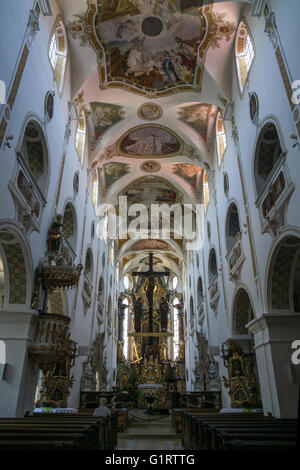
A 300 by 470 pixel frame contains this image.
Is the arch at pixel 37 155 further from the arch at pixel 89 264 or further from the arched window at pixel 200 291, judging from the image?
the arched window at pixel 200 291

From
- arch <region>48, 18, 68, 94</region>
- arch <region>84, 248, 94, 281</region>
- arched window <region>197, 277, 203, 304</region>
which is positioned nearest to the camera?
arch <region>48, 18, 68, 94</region>

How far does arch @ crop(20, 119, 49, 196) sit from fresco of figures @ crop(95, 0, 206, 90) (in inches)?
203

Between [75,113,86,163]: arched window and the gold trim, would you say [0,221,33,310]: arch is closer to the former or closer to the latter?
[75,113,86,163]: arched window

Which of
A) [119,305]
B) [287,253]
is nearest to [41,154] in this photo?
[287,253]

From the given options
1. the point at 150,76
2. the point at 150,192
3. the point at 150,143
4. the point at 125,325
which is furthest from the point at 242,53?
the point at 125,325

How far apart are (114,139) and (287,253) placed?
10930 mm

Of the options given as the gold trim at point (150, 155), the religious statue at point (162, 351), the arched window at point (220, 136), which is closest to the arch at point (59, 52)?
the gold trim at point (150, 155)

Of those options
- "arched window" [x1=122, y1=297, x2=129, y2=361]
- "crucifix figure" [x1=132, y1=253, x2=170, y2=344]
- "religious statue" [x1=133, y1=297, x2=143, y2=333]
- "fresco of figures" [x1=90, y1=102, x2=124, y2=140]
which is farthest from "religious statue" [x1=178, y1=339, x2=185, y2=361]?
"fresco of figures" [x1=90, y1=102, x2=124, y2=140]

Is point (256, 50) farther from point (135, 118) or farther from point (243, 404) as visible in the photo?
point (243, 404)

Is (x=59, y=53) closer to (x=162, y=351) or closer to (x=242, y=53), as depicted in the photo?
(x=242, y=53)

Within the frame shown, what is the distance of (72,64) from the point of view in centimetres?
1268

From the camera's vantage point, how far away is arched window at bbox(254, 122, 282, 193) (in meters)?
9.98

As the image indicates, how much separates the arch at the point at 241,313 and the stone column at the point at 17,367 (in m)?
7.15

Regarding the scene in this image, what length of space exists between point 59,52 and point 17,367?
1016 centimetres
